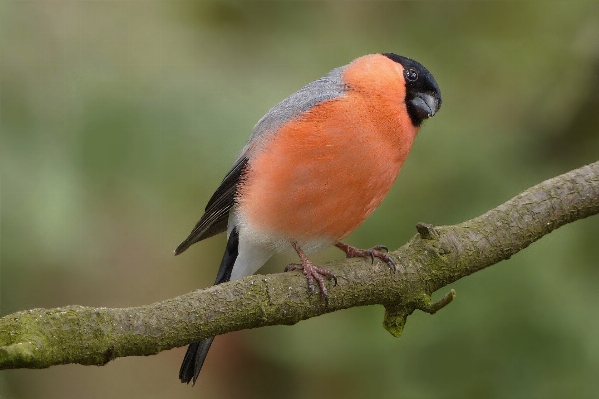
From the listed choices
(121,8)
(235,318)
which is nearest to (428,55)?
(121,8)

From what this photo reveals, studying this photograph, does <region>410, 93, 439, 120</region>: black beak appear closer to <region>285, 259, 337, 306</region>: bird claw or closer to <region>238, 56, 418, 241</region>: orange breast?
<region>238, 56, 418, 241</region>: orange breast

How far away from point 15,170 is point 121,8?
42.4 inches

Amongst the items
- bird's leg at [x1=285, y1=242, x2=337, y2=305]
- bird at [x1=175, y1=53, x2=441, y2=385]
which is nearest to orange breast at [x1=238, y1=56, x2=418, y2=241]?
bird at [x1=175, y1=53, x2=441, y2=385]

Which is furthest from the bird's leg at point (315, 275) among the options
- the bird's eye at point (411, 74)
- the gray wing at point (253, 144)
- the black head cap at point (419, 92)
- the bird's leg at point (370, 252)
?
the bird's eye at point (411, 74)

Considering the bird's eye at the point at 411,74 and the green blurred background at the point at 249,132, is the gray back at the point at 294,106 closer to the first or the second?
the green blurred background at the point at 249,132

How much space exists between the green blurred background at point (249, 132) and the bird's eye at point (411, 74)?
32 cm

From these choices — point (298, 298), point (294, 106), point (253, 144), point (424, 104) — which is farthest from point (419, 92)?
point (298, 298)

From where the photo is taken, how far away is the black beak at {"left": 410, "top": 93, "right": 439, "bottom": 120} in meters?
3.63

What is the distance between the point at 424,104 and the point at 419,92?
3.2 inches

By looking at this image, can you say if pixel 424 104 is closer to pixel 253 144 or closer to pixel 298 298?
pixel 253 144

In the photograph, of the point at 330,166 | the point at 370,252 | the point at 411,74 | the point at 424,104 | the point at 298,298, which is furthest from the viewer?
the point at 411,74

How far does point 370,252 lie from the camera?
10.7 ft

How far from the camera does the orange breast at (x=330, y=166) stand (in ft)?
11.1

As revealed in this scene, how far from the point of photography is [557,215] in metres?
3.22
